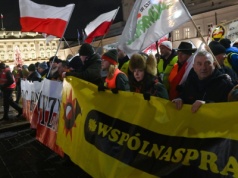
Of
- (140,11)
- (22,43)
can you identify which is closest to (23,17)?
(140,11)

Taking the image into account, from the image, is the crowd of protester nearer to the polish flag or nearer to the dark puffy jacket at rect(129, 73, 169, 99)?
the dark puffy jacket at rect(129, 73, 169, 99)

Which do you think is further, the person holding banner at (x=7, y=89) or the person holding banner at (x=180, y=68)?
the person holding banner at (x=7, y=89)

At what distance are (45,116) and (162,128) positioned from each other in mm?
3343

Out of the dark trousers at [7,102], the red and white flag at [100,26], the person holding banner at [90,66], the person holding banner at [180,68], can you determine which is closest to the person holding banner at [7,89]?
the dark trousers at [7,102]

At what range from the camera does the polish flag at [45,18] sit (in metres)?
6.20

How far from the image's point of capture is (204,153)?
2.59 meters

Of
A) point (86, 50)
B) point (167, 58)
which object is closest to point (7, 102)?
point (86, 50)

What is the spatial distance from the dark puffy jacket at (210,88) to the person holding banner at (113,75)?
112 cm

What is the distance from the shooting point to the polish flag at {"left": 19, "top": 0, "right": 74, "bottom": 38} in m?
6.20

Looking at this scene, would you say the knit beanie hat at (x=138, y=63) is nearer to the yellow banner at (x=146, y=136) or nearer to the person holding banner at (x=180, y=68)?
the yellow banner at (x=146, y=136)

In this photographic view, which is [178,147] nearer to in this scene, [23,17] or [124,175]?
[124,175]

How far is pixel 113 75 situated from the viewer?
443cm

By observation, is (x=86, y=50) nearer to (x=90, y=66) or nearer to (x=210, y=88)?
(x=90, y=66)

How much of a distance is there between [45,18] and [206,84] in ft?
13.9
